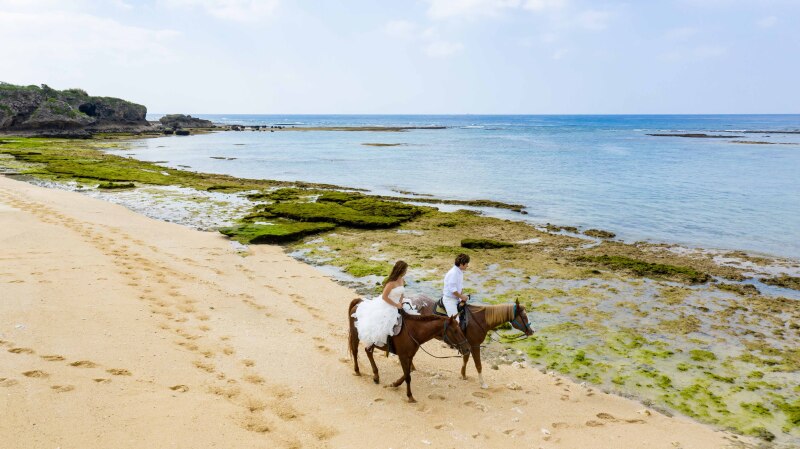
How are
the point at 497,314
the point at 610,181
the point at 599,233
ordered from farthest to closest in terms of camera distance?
the point at 610,181 < the point at 599,233 < the point at 497,314

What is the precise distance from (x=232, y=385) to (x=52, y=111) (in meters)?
103

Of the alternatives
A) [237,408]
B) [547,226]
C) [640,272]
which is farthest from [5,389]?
[547,226]

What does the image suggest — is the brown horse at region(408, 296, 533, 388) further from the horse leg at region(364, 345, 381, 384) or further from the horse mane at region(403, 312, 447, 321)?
the horse leg at region(364, 345, 381, 384)

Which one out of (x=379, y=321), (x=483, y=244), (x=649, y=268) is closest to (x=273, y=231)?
(x=483, y=244)

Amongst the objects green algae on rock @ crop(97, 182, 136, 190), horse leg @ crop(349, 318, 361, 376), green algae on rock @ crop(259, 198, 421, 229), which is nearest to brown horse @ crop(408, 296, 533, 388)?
horse leg @ crop(349, 318, 361, 376)

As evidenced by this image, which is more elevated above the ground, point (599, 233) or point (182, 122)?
point (182, 122)

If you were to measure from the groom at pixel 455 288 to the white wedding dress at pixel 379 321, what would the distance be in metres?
1.25

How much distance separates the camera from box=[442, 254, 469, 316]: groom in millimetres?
9712

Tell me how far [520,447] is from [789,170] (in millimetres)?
59180

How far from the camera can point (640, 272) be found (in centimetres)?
1758

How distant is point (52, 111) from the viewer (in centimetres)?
8850

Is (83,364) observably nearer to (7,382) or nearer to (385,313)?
(7,382)

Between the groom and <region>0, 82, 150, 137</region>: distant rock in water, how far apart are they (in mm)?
98018

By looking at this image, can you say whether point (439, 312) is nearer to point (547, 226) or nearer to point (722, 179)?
point (547, 226)
